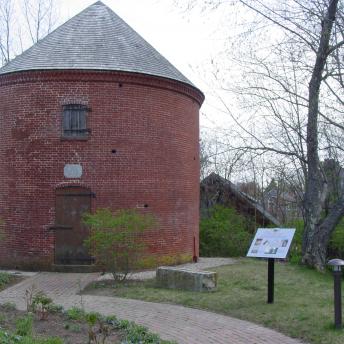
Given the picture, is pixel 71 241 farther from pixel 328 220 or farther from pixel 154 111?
pixel 328 220

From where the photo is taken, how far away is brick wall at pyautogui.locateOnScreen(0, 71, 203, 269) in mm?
16812

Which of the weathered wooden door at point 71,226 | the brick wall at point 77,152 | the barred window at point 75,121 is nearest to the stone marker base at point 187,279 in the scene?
the weathered wooden door at point 71,226

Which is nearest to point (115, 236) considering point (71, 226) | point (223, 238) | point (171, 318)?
point (71, 226)

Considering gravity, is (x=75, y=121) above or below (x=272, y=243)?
above

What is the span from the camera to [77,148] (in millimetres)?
16844

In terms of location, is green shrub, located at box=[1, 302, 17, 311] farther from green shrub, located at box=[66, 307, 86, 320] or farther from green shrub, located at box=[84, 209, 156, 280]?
green shrub, located at box=[84, 209, 156, 280]

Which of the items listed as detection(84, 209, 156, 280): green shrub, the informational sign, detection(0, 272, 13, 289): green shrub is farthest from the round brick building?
the informational sign

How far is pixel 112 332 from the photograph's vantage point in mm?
8336

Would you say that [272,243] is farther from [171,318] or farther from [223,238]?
[223,238]

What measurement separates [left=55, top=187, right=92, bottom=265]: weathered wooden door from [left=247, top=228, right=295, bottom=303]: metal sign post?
6.98 m

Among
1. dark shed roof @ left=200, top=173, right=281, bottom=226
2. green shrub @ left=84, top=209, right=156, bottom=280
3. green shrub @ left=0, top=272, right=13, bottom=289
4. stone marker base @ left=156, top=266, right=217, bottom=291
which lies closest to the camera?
stone marker base @ left=156, top=266, right=217, bottom=291

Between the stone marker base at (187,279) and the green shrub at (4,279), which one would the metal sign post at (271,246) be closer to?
the stone marker base at (187,279)

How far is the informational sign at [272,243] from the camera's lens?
34.5ft

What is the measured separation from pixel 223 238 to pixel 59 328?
15.6 meters
